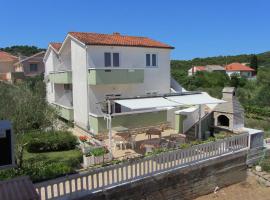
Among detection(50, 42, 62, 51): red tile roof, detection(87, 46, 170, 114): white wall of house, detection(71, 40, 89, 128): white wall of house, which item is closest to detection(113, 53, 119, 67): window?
detection(87, 46, 170, 114): white wall of house

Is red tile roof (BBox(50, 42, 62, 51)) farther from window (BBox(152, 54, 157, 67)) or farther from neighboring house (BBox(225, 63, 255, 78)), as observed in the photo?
neighboring house (BBox(225, 63, 255, 78))

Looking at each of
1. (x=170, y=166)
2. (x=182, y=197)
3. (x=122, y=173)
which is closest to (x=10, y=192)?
(x=122, y=173)

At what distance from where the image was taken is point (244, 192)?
1827cm

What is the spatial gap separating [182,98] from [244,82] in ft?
181

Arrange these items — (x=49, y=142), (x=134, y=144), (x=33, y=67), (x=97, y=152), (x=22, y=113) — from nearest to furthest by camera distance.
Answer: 1. (x=22, y=113)
2. (x=97, y=152)
3. (x=49, y=142)
4. (x=134, y=144)
5. (x=33, y=67)

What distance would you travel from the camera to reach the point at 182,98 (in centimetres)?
2423

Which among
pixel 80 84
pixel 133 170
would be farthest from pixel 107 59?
pixel 133 170

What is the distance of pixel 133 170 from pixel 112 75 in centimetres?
1408

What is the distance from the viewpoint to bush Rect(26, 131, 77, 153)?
2203 centimetres

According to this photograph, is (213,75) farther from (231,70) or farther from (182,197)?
(182,197)

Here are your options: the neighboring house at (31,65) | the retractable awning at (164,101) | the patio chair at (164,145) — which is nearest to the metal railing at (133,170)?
the patio chair at (164,145)

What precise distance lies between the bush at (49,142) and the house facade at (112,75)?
3.95m

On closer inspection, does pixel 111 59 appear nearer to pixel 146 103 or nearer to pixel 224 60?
pixel 146 103

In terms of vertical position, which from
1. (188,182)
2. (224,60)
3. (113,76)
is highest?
(224,60)
